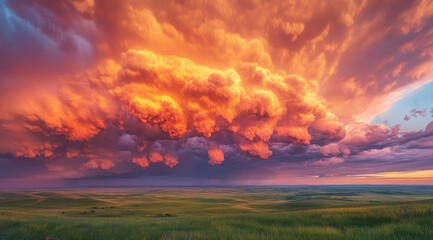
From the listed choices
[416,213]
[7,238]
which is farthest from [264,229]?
[7,238]

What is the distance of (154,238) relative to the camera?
8.72m

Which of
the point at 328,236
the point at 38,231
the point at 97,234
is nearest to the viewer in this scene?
the point at 328,236

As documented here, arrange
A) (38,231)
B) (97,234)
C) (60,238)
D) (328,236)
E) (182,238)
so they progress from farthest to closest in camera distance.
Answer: (38,231) < (97,234) < (60,238) < (182,238) < (328,236)

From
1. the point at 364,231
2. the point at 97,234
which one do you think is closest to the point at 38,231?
the point at 97,234

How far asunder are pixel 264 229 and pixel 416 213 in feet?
27.7

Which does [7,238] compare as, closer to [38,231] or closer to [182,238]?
[38,231]

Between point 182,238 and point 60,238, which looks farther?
point 60,238

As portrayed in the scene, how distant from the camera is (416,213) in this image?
10336 mm

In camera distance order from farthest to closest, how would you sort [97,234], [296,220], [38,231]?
[296,220] < [38,231] < [97,234]

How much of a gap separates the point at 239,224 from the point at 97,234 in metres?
7.85

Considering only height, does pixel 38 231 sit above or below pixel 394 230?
below

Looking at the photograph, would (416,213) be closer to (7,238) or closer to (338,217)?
(338,217)

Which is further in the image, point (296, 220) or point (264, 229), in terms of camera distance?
point (296, 220)

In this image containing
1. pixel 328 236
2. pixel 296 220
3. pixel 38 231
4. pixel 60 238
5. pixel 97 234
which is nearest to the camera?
pixel 328 236
